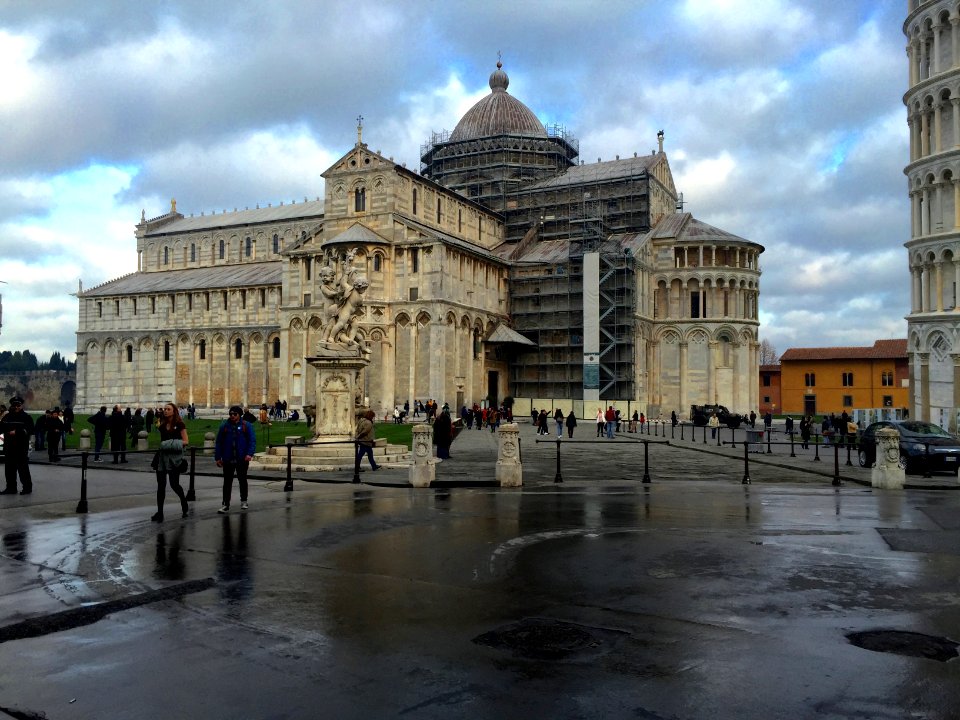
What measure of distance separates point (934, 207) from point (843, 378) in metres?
39.7

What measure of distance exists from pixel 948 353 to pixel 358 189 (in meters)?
36.1

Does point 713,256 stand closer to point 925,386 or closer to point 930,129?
point 930,129

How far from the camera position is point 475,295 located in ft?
183

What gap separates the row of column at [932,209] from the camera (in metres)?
38.5

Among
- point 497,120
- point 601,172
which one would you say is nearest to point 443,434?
point 601,172

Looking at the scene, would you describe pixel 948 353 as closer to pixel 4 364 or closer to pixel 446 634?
pixel 446 634

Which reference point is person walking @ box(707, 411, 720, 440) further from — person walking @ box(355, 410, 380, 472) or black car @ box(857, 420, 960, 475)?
person walking @ box(355, 410, 380, 472)

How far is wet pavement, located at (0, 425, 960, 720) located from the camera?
5207mm

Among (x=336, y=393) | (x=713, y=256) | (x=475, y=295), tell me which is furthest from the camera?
(x=713, y=256)

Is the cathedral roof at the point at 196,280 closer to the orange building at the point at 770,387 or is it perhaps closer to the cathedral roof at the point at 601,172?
the cathedral roof at the point at 601,172

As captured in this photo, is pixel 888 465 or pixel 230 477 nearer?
pixel 230 477

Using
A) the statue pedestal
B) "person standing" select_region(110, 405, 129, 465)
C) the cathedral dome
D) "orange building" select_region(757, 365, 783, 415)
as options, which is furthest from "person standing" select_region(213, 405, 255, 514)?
"orange building" select_region(757, 365, 783, 415)

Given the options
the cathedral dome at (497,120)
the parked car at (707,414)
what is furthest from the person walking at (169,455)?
the cathedral dome at (497,120)

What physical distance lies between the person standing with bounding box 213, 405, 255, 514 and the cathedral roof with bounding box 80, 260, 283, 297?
175ft
